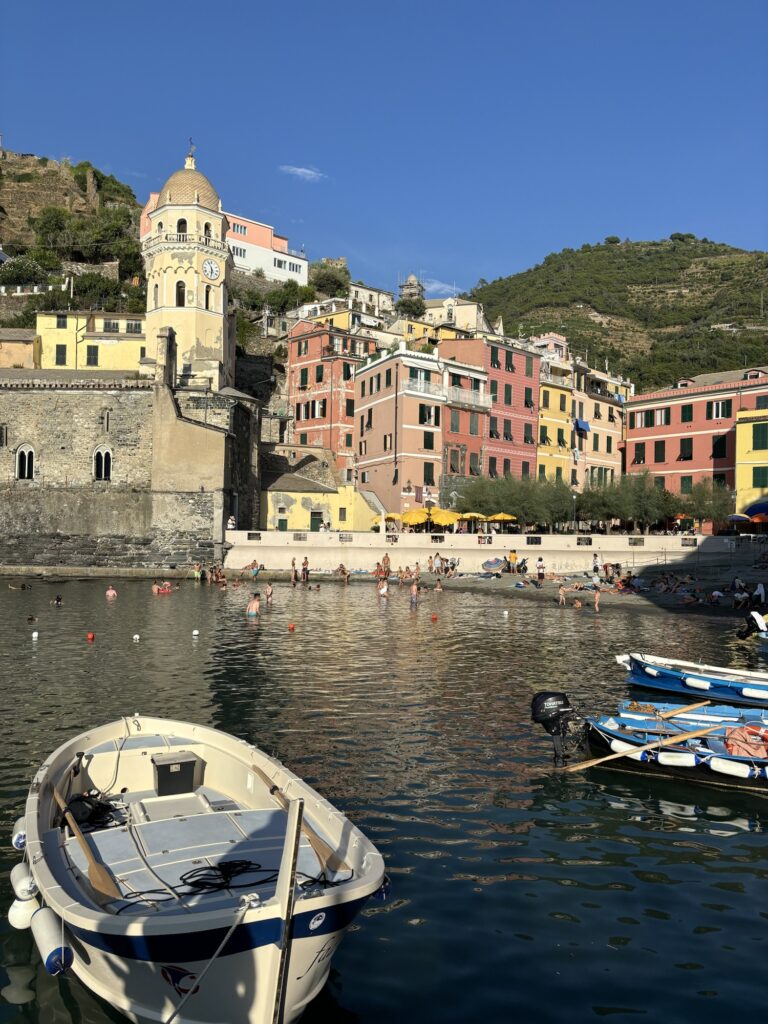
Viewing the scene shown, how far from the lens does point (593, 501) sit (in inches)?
2170

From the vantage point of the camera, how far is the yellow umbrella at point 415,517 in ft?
164

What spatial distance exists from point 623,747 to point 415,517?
3748 cm

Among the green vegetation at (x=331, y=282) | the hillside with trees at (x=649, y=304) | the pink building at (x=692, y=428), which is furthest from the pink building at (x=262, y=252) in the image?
the pink building at (x=692, y=428)

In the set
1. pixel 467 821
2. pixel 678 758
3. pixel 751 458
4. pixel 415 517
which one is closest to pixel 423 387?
pixel 415 517

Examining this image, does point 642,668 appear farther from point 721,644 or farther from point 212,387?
point 212,387

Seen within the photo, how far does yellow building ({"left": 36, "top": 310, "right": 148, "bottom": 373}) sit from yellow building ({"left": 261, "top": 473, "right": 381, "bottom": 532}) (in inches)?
577

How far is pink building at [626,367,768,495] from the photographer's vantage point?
56.3 meters

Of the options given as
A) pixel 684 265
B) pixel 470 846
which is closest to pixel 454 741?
pixel 470 846

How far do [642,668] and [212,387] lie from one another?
3985 centimetres

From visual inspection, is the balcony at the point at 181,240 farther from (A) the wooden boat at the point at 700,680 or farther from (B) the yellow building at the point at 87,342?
(A) the wooden boat at the point at 700,680

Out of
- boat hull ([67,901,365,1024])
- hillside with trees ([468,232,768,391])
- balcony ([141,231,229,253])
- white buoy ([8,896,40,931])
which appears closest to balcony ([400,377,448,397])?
balcony ([141,231,229,253])

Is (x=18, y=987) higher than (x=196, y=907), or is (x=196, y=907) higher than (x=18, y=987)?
(x=196, y=907)

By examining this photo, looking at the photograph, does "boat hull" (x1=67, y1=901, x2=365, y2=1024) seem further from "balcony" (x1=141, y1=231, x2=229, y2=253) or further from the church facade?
"balcony" (x1=141, y1=231, x2=229, y2=253)

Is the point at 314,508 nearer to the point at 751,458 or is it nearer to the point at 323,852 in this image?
the point at 751,458
